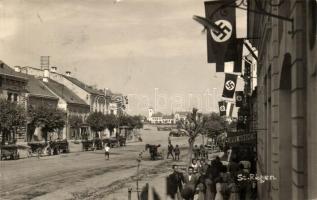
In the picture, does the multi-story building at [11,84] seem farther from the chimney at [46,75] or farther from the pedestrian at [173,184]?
the pedestrian at [173,184]

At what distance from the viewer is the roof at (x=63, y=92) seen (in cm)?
7738

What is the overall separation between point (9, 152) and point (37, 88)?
31.6 metres

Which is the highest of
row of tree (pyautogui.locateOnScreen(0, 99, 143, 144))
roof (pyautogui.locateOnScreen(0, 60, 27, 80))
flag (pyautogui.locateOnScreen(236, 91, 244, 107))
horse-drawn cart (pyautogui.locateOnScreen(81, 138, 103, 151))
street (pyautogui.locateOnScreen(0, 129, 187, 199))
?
roof (pyautogui.locateOnScreen(0, 60, 27, 80))

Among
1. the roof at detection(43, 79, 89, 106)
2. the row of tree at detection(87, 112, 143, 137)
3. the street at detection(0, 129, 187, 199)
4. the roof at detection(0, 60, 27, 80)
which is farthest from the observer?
the roof at detection(43, 79, 89, 106)

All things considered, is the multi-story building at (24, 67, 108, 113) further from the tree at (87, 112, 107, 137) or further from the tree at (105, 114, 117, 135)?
the tree at (87, 112, 107, 137)

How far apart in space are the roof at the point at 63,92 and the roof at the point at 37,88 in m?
2.07

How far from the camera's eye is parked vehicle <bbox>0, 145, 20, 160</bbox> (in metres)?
39.5

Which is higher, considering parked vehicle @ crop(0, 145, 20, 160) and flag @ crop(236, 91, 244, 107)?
flag @ crop(236, 91, 244, 107)

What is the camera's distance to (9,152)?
131 feet

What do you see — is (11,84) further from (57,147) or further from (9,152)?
(9,152)

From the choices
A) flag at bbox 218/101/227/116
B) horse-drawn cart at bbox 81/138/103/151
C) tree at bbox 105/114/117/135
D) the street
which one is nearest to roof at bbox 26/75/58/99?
tree at bbox 105/114/117/135


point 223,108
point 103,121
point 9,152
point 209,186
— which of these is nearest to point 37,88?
point 103,121

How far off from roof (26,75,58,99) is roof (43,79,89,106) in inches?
81.4

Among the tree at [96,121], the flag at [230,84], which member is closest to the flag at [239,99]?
the flag at [230,84]
